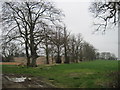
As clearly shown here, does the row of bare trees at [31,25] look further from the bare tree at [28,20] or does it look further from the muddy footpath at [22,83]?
the muddy footpath at [22,83]

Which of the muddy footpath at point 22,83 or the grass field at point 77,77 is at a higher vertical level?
the muddy footpath at point 22,83

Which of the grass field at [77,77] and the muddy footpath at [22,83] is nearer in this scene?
the muddy footpath at [22,83]

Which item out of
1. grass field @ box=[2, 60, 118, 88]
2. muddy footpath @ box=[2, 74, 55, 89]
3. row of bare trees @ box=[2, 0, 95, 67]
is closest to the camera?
muddy footpath @ box=[2, 74, 55, 89]

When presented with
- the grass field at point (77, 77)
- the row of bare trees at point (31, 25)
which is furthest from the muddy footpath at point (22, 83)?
the row of bare trees at point (31, 25)

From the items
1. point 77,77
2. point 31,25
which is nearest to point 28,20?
point 31,25

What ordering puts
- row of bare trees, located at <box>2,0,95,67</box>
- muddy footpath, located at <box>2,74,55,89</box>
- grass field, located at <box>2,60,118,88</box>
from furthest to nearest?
row of bare trees, located at <box>2,0,95,67</box> < grass field, located at <box>2,60,118,88</box> < muddy footpath, located at <box>2,74,55,89</box>

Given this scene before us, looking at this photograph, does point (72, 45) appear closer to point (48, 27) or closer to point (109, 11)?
point (48, 27)

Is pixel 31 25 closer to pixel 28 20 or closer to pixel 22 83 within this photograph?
pixel 28 20

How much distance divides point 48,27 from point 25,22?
15.4 feet

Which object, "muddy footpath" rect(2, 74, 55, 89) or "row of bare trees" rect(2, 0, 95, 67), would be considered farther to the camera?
"row of bare trees" rect(2, 0, 95, 67)

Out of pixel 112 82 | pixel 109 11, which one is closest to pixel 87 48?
pixel 109 11

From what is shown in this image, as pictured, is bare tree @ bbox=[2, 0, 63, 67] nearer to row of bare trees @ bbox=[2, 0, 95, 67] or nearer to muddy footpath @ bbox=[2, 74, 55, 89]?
→ row of bare trees @ bbox=[2, 0, 95, 67]

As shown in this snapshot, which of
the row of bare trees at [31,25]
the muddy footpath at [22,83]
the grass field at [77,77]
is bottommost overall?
the grass field at [77,77]

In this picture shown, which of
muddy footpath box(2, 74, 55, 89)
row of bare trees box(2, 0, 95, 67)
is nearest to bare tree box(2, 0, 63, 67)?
row of bare trees box(2, 0, 95, 67)
